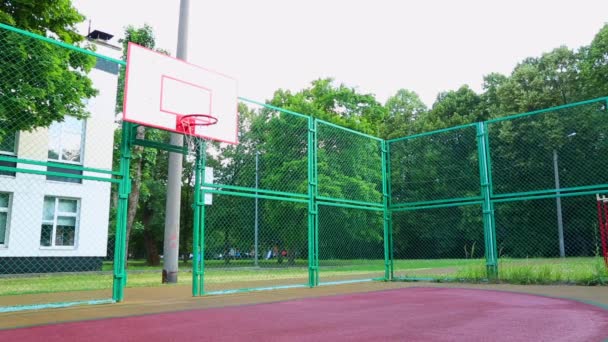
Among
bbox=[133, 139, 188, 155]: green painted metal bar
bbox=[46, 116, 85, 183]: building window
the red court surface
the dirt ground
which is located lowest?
the dirt ground

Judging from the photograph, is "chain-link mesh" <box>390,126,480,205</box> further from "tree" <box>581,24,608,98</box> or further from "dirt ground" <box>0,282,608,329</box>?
"tree" <box>581,24,608,98</box>

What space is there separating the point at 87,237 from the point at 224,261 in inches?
236

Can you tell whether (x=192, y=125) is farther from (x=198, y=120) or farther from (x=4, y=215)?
(x=4, y=215)

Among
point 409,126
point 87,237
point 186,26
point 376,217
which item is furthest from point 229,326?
point 409,126

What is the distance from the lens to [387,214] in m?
10.9

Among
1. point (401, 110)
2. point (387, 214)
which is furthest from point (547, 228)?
point (401, 110)

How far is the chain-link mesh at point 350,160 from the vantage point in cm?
1194

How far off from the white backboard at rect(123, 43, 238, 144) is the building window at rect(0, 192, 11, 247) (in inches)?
393

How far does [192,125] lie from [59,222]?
36.5ft

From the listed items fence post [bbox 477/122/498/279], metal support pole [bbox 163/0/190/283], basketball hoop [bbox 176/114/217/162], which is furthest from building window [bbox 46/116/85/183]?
fence post [bbox 477/122/498/279]

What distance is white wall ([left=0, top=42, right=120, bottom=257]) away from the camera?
14.6 meters

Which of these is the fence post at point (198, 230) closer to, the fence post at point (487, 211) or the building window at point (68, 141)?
the fence post at point (487, 211)

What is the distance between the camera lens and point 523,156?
20.8 m

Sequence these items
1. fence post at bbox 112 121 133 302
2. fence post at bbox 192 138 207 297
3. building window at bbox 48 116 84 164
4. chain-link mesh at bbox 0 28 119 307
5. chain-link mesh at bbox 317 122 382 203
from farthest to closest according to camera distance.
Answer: building window at bbox 48 116 84 164, chain-link mesh at bbox 317 122 382 203, chain-link mesh at bbox 0 28 119 307, fence post at bbox 192 138 207 297, fence post at bbox 112 121 133 302
